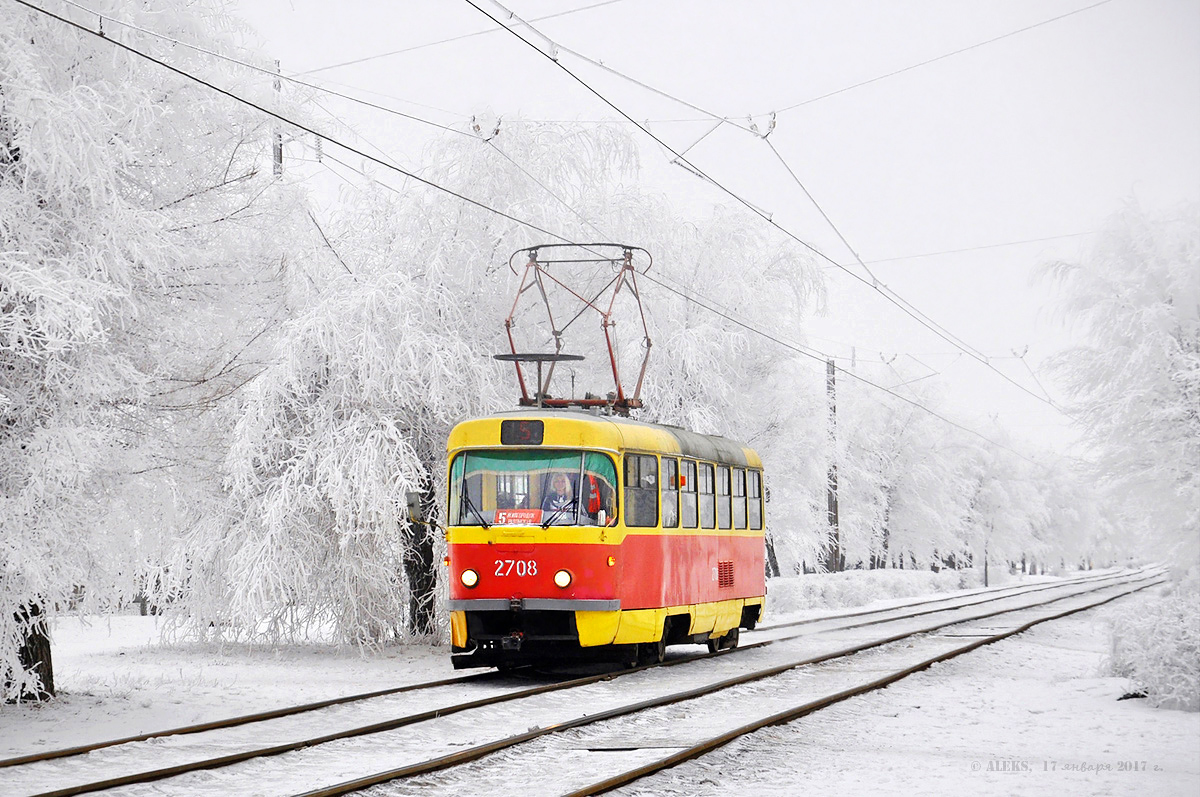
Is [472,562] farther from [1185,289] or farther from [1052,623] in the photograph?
[1052,623]

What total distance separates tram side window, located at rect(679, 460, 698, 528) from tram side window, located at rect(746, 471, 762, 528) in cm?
329

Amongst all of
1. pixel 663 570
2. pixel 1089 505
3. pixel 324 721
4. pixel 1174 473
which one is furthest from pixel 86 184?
pixel 1089 505

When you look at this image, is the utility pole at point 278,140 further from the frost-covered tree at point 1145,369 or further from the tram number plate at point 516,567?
the frost-covered tree at point 1145,369

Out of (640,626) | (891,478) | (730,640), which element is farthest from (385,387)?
(891,478)

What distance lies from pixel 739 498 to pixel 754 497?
1.19 meters

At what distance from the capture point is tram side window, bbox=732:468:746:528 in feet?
67.4

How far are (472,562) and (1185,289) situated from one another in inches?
391

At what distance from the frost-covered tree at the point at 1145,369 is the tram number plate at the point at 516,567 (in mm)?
7967

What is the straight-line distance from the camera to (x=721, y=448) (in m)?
19.9

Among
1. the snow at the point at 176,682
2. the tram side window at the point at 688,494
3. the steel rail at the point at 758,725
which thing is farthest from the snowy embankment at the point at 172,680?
the tram side window at the point at 688,494

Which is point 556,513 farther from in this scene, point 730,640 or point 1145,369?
point 1145,369

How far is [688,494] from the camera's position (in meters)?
18.0

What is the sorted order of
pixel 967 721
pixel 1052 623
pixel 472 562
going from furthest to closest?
1. pixel 1052 623
2. pixel 472 562
3. pixel 967 721

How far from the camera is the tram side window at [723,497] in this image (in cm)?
1955
